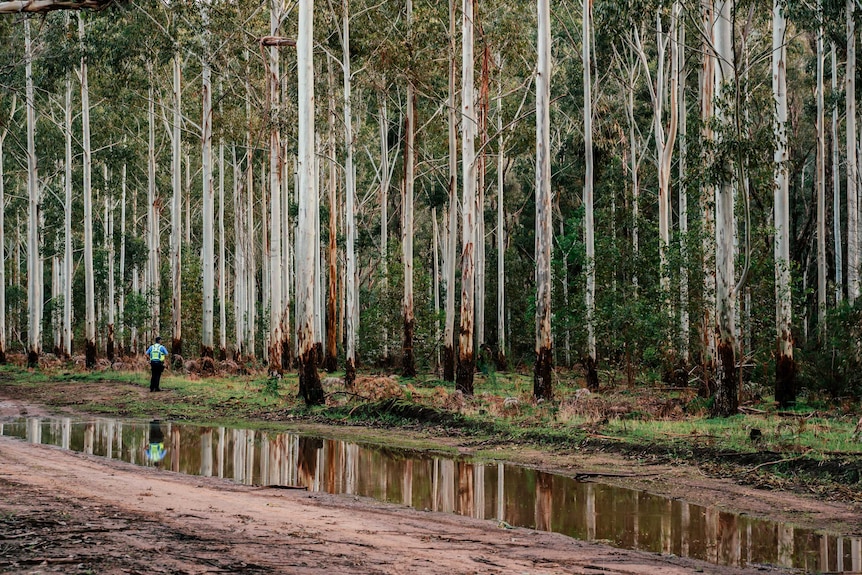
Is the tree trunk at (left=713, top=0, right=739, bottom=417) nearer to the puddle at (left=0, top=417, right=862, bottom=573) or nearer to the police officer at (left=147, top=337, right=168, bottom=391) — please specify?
the puddle at (left=0, top=417, right=862, bottom=573)

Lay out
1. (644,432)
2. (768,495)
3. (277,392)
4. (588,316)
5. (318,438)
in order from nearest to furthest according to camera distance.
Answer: (768,495) < (644,432) < (318,438) < (277,392) < (588,316)

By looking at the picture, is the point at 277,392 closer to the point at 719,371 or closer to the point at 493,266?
the point at 719,371

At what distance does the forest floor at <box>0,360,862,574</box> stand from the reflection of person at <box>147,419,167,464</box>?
0.81 m

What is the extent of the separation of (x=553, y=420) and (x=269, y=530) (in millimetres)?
8778

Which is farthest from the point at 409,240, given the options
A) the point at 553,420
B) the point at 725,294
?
the point at 725,294

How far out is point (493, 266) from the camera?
1786 inches

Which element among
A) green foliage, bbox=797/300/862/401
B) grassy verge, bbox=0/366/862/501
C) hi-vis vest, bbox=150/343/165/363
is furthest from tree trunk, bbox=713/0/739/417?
hi-vis vest, bbox=150/343/165/363

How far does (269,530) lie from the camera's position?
21.5 ft

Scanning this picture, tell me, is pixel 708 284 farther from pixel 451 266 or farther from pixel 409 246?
pixel 409 246

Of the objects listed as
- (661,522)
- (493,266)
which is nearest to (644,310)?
(661,522)

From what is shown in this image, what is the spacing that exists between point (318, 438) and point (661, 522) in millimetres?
7500

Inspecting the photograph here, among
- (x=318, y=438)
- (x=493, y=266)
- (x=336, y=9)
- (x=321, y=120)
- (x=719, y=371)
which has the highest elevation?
(x=336, y=9)

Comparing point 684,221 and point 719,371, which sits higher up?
point 684,221

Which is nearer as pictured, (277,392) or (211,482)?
(211,482)
